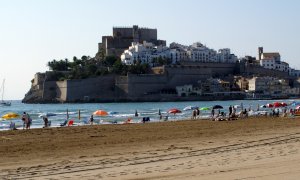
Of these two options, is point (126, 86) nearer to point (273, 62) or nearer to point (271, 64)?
point (271, 64)

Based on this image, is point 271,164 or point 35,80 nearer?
point 271,164

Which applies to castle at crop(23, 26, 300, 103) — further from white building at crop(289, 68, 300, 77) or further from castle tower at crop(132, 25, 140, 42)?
white building at crop(289, 68, 300, 77)

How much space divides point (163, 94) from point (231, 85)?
1891cm

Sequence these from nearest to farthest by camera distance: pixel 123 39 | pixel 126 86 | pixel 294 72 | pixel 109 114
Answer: pixel 109 114 < pixel 126 86 < pixel 123 39 < pixel 294 72

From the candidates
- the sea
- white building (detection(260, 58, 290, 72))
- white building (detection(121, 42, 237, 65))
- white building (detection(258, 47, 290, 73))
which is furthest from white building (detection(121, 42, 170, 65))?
the sea

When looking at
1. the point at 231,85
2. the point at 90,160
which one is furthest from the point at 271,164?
the point at 231,85

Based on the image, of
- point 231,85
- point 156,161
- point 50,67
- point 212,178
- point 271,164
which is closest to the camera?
point 212,178

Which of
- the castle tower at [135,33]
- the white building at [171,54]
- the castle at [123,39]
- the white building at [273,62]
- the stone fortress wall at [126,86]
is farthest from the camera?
the castle tower at [135,33]

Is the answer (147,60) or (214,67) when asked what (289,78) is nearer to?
(214,67)

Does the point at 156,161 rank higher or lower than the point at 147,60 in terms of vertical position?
lower

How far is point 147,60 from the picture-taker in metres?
125

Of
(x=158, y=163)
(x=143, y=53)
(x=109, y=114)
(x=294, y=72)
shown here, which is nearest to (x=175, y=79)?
(x=143, y=53)

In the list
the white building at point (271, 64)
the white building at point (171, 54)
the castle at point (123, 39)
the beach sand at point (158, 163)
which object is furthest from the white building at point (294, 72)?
the beach sand at point (158, 163)

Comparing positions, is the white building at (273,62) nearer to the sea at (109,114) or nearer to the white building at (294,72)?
the white building at (294,72)
